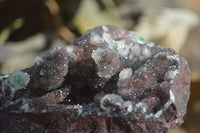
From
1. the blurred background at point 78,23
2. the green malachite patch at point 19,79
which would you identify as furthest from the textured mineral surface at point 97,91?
the blurred background at point 78,23

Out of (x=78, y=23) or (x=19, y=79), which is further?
(x=78, y=23)

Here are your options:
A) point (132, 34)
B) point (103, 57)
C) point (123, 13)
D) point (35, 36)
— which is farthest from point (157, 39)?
point (103, 57)

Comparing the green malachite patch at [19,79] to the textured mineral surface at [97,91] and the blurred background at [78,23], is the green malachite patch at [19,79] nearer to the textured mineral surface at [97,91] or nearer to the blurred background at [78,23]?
the textured mineral surface at [97,91]

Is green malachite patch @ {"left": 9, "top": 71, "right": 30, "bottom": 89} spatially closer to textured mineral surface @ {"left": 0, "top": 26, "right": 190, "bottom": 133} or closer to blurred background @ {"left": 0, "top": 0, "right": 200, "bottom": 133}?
textured mineral surface @ {"left": 0, "top": 26, "right": 190, "bottom": 133}

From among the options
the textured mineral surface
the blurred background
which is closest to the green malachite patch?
the textured mineral surface

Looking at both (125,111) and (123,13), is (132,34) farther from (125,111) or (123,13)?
(123,13)

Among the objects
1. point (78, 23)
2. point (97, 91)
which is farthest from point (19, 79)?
point (78, 23)

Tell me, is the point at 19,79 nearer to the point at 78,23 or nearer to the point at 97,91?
the point at 97,91
